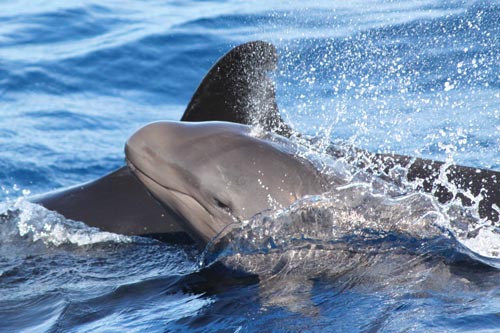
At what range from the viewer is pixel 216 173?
616cm

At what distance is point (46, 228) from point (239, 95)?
77.7 inches

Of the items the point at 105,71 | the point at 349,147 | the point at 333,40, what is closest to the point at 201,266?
the point at 349,147

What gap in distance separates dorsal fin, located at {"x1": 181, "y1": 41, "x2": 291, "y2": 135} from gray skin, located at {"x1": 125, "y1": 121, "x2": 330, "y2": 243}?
1.67 metres

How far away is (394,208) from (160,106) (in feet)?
28.4

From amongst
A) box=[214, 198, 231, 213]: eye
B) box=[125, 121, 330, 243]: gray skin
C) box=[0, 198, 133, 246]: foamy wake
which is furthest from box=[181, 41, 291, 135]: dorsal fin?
box=[214, 198, 231, 213]: eye

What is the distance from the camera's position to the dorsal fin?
26.1 ft

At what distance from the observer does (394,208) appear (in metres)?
6.13

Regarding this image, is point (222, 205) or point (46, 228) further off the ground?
point (222, 205)

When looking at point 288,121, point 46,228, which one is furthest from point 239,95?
point 288,121

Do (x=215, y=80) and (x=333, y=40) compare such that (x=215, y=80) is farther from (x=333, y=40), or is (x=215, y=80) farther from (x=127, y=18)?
(x=127, y=18)

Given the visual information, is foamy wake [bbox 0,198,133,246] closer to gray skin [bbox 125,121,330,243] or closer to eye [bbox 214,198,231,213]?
gray skin [bbox 125,121,330,243]

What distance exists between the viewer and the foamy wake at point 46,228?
7.49 metres

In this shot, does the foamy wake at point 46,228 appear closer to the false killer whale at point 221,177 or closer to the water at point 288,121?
the water at point 288,121

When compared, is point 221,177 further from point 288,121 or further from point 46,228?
point 288,121
